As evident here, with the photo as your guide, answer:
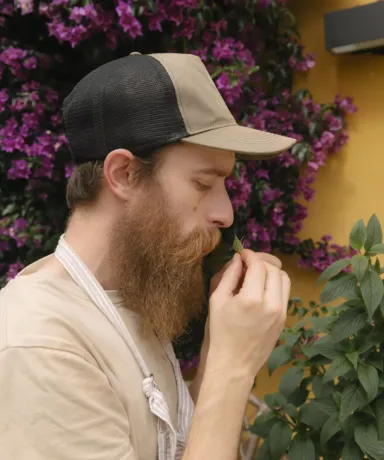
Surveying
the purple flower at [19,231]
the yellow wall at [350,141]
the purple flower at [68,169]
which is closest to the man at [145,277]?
the purple flower at [68,169]

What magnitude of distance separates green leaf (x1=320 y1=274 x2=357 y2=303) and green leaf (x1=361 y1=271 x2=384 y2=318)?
4 centimetres

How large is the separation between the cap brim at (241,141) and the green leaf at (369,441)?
0.56 metres

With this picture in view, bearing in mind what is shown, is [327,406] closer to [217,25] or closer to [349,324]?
[349,324]

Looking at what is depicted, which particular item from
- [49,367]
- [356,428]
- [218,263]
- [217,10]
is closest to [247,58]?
[217,10]

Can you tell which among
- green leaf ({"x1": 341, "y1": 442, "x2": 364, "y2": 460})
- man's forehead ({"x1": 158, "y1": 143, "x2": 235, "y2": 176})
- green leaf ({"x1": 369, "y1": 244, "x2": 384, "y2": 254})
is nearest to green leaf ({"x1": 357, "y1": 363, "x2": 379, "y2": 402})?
green leaf ({"x1": 341, "y1": 442, "x2": 364, "y2": 460})

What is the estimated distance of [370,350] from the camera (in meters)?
1.02

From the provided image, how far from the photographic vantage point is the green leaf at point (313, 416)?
1095mm

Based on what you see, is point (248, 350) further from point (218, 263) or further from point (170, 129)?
point (218, 263)

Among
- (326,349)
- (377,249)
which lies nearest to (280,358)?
(326,349)

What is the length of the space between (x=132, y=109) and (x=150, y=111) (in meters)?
0.03

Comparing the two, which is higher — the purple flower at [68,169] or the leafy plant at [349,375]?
the purple flower at [68,169]

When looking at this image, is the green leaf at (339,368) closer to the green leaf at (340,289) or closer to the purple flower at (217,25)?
the green leaf at (340,289)

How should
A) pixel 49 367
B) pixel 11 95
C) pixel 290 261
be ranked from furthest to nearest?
pixel 290 261, pixel 11 95, pixel 49 367

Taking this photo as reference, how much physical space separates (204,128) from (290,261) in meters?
1.35
